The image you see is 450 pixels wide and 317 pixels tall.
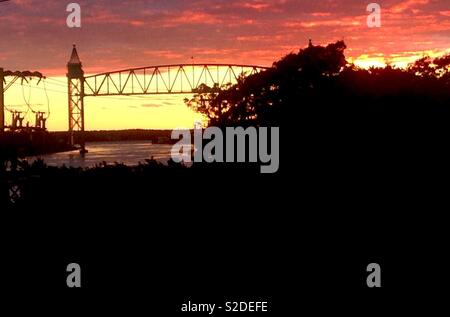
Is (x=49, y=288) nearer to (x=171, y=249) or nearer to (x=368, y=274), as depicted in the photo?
(x=171, y=249)

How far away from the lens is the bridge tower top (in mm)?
127250

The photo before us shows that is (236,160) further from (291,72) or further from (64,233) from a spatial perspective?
(291,72)

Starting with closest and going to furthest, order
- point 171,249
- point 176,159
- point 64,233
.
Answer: point 171,249 < point 64,233 < point 176,159

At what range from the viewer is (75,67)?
12725cm

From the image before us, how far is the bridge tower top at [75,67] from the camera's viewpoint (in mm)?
127250

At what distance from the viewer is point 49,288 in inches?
562

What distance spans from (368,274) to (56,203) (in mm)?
7524

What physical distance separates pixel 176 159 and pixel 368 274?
20.9 feet

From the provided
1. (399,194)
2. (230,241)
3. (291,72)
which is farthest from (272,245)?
(291,72)

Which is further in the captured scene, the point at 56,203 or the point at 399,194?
the point at 56,203
